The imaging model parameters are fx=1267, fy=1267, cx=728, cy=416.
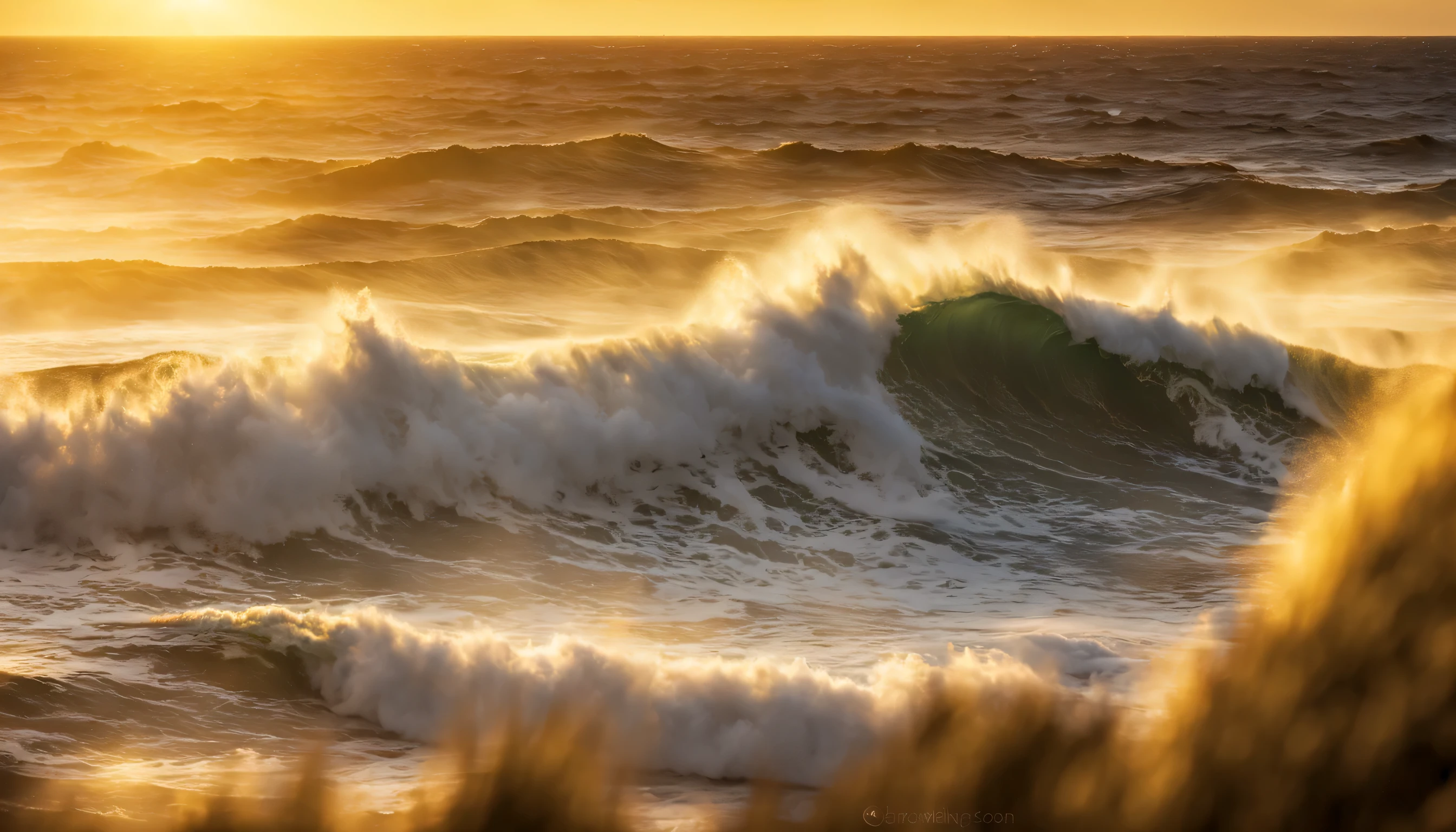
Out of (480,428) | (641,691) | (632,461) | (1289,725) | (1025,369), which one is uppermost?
(1289,725)

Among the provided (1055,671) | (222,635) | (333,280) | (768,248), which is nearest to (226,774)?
(222,635)

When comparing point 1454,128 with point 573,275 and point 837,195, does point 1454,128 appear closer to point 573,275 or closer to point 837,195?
point 837,195

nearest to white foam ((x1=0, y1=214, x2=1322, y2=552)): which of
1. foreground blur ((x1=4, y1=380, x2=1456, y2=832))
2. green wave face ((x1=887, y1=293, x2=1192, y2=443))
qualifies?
green wave face ((x1=887, y1=293, x2=1192, y2=443))

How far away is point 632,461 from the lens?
1052 cm

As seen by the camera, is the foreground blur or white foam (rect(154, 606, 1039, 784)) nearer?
the foreground blur

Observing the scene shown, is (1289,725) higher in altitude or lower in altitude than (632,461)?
higher

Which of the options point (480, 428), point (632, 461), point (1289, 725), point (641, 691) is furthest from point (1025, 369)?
point (1289, 725)

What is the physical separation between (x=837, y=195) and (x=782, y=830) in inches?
1281

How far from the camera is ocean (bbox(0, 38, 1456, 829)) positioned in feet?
19.2

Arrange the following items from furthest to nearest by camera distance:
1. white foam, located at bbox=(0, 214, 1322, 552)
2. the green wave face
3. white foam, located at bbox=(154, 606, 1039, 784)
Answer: the green wave face → white foam, located at bbox=(0, 214, 1322, 552) → white foam, located at bbox=(154, 606, 1039, 784)

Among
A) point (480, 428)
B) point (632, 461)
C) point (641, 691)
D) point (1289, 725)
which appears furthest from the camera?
point (632, 461)

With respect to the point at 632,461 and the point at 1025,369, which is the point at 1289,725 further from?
the point at 1025,369

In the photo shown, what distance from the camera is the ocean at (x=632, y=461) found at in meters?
5.84

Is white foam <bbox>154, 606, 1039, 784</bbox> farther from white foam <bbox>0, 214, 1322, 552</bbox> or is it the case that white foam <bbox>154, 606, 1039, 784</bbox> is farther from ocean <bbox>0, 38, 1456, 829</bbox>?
white foam <bbox>0, 214, 1322, 552</bbox>
